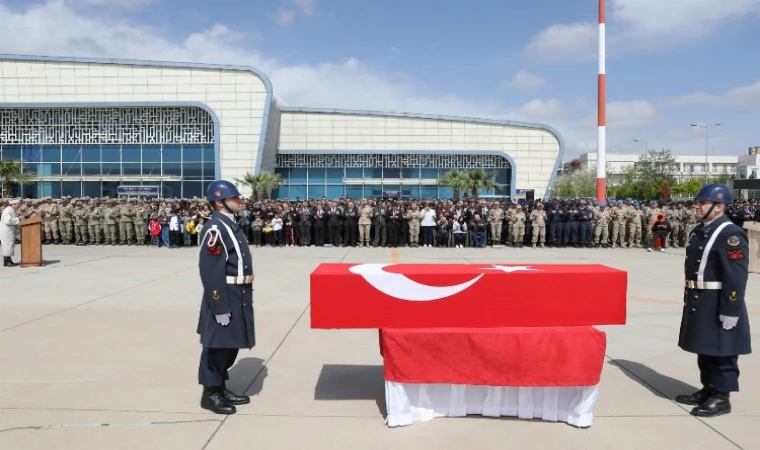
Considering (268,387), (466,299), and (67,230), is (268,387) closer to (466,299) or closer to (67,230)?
(466,299)

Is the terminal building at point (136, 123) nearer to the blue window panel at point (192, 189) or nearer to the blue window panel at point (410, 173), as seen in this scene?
the blue window panel at point (192, 189)

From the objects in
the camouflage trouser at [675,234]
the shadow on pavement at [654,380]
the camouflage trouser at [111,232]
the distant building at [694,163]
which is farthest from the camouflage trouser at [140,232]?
the distant building at [694,163]

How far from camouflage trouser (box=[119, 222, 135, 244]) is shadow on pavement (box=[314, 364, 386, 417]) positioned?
566 inches

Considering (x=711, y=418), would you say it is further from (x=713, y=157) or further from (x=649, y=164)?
(x=713, y=157)

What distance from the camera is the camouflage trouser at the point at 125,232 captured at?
17250 mm

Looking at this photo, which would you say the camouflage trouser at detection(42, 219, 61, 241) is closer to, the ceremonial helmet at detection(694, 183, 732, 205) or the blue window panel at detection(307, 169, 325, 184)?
the ceremonial helmet at detection(694, 183, 732, 205)

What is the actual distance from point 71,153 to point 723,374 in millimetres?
40589

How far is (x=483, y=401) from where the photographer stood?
4.09 meters

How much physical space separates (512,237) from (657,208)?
203 inches

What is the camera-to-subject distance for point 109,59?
3497cm

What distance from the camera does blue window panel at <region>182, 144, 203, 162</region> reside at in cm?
3591

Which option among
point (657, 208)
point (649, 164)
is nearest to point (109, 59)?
point (657, 208)

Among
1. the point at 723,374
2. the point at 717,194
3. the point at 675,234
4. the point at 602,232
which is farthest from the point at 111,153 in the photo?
the point at 723,374

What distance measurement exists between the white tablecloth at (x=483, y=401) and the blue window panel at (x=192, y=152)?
3476 centimetres
